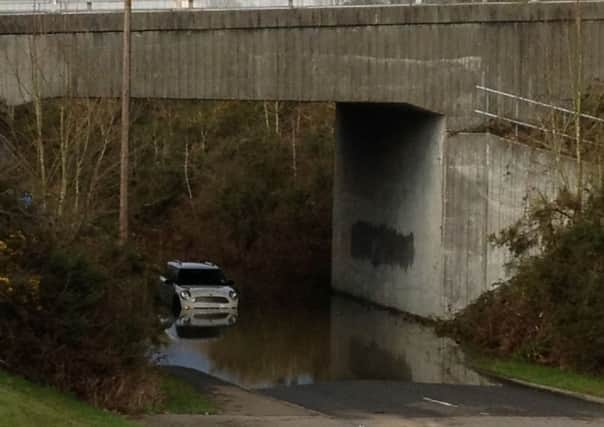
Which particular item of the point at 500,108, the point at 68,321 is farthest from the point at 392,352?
the point at 68,321

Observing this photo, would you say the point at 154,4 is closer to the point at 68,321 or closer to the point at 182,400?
the point at 182,400

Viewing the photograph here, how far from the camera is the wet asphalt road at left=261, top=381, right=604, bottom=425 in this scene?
2233 cm

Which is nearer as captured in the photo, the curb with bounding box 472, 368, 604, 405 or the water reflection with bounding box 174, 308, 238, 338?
the curb with bounding box 472, 368, 604, 405

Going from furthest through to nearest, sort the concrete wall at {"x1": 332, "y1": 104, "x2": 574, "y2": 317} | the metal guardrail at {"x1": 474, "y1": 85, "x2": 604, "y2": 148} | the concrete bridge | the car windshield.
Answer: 1. the car windshield
2. the metal guardrail at {"x1": 474, "y1": 85, "x2": 604, "y2": 148}
3. the concrete bridge
4. the concrete wall at {"x1": 332, "y1": 104, "x2": 574, "y2": 317}

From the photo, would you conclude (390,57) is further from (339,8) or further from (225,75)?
(225,75)

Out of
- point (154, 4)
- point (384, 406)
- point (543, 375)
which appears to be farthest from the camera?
point (154, 4)

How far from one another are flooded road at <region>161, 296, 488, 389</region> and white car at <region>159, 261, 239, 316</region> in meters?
0.51

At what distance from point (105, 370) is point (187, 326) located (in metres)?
17.6

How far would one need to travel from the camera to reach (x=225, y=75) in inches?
1374

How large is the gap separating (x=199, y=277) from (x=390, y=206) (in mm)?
6243

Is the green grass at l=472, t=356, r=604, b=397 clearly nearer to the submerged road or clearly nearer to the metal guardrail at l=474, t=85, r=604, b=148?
the submerged road

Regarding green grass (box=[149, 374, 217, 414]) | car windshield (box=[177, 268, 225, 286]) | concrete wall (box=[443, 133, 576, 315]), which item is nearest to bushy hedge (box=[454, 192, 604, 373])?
concrete wall (box=[443, 133, 576, 315])

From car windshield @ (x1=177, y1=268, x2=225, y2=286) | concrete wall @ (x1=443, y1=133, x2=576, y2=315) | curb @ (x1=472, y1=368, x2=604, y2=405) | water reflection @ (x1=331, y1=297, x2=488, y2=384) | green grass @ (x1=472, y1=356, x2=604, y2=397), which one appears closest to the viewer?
curb @ (x1=472, y1=368, x2=604, y2=405)

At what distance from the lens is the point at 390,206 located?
40.4 m
